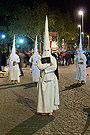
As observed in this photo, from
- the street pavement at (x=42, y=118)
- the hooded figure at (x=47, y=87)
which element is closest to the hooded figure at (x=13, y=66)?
the street pavement at (x=42, y=118)

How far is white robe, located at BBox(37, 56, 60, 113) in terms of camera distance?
302 inches

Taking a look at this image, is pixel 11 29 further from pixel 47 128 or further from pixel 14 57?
pixel 47 128

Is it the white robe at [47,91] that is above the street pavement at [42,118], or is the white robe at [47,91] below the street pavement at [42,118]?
above

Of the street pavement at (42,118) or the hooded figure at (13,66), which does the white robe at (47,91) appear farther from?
the hooded figure at (13,66)

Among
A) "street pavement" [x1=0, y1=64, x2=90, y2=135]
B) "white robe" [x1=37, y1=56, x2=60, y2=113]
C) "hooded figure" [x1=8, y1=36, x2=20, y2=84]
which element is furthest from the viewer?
"hooded figure" [x1=8, y1=36, x2=20, y2=84]

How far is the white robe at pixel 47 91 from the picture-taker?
7680mm

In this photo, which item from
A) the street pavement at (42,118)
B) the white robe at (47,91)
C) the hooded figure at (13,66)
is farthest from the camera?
the hooded figure at (13,66)

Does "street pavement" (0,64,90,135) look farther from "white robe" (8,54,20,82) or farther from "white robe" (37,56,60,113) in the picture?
"white robe" (8,54,20,82)

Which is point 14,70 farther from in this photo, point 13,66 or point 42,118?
point 42,118

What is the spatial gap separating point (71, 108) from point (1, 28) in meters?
44.1

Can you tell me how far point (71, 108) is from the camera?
8.77 meters

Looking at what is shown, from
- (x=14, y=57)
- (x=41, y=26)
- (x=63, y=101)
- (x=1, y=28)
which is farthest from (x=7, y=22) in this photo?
(x=63, y=101)

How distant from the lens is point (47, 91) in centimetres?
770

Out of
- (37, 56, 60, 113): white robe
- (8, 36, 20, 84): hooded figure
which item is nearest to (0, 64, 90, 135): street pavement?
(37, 56, 60, 113): white robe
